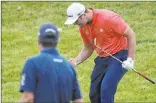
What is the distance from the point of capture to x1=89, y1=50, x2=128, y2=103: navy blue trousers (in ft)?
26.4

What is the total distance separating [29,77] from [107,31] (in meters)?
2.80

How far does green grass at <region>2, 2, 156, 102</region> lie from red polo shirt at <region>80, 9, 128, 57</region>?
2.27m

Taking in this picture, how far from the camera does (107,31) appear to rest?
798cm

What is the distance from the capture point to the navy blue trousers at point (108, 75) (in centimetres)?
805

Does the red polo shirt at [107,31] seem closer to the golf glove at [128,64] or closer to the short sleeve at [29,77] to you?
the golf glove at [128,64]

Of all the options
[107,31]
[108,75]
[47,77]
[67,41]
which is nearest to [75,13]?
[107,31]

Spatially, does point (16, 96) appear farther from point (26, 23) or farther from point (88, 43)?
point (26, 23)

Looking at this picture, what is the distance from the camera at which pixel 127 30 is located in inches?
308

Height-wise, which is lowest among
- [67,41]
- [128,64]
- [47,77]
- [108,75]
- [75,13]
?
[67,41]

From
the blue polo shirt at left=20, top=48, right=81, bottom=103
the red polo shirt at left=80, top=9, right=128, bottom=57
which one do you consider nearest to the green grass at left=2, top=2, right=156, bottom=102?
the red polo shirt at left=80, top=9, right=128, bottom=57

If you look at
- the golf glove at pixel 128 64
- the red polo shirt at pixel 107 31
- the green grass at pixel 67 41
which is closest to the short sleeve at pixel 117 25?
the red polo shirt at pixel 107 31

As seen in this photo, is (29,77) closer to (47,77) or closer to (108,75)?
(47,77)

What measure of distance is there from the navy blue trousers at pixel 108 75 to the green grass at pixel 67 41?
78.1 inches

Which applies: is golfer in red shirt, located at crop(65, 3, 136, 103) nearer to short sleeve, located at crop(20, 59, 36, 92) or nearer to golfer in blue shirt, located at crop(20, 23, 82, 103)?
golfer in blue shirt, located at crop(20, 23, 82, 103)
